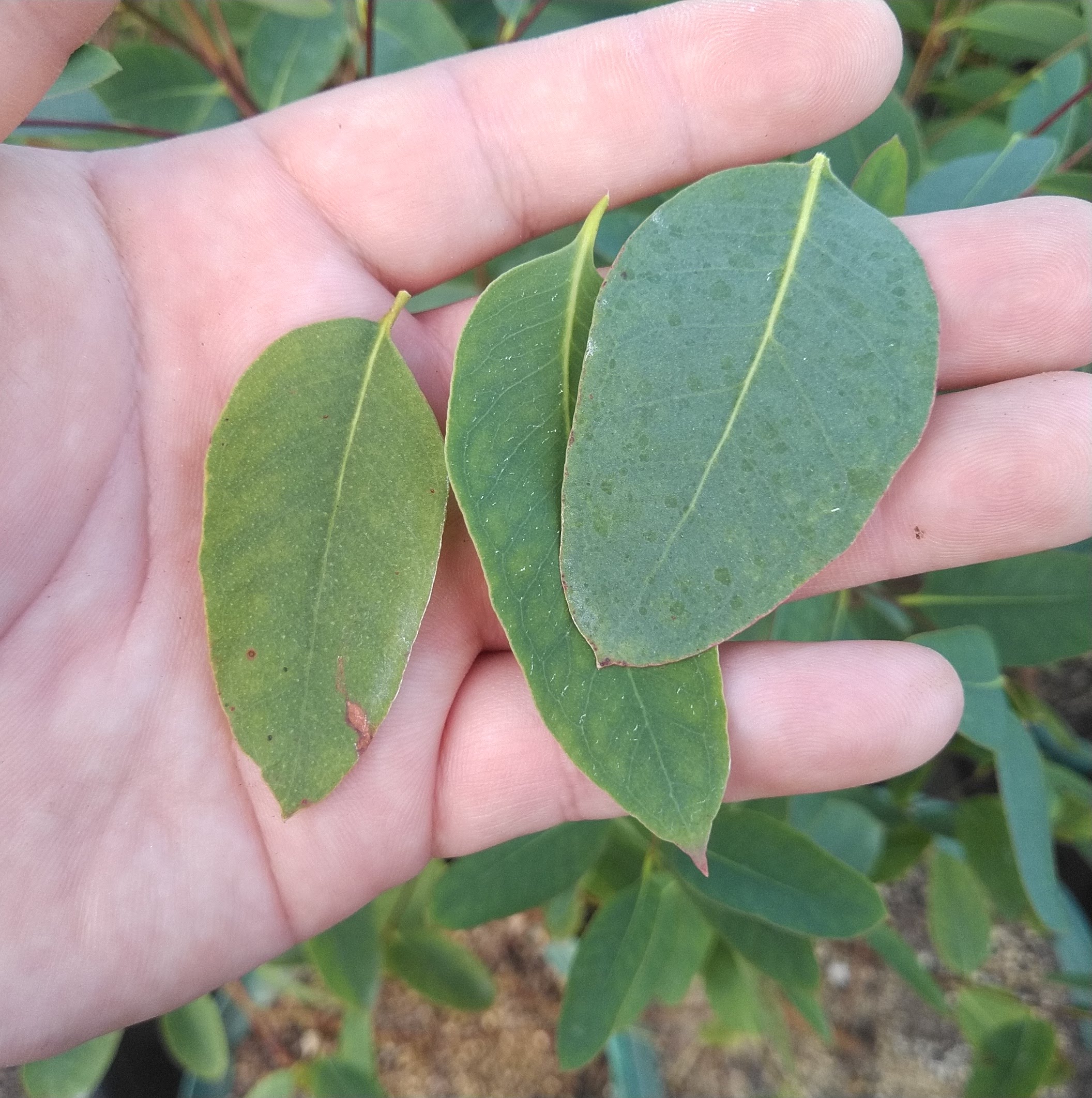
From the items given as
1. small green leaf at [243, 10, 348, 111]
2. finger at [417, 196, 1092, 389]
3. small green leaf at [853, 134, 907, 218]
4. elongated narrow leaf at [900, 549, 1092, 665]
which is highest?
small green leaf at [243, 10, 348, 111]

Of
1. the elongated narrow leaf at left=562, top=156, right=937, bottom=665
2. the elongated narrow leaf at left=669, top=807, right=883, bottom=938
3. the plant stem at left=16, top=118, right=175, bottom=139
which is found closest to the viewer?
the elongated narrow leaf at left=562, top=156, right=937, bottom=665

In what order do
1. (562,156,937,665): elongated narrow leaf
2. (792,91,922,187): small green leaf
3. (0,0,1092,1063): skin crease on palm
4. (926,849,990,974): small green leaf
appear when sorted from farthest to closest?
(926,849,990,974): small green leaf
(792,91,922,187): small green leaf
(0,0,1092,1063): skin crease on palm
(562,156,937,665): elongated narrow leaf

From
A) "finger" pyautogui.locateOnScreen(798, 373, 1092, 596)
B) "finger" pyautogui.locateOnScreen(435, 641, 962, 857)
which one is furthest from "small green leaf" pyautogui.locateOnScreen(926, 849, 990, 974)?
"finger" pyautogui.locateOnScreen(798, 373, 1092, 596)

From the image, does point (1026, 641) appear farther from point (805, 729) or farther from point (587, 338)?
point (587, 338)

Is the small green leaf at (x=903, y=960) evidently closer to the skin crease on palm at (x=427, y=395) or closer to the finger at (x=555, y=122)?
the skin crease on palm at (x=427, y=395)

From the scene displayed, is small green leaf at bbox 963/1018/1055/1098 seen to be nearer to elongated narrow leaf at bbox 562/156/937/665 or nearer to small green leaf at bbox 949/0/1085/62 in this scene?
elongated narrow leaf at bbox 562/156/937/665

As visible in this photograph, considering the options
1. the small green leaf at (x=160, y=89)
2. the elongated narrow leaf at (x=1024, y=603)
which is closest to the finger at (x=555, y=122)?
the small green leaf at (x=160, y=89)

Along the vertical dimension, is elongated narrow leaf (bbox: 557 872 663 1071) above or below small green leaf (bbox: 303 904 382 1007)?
below
